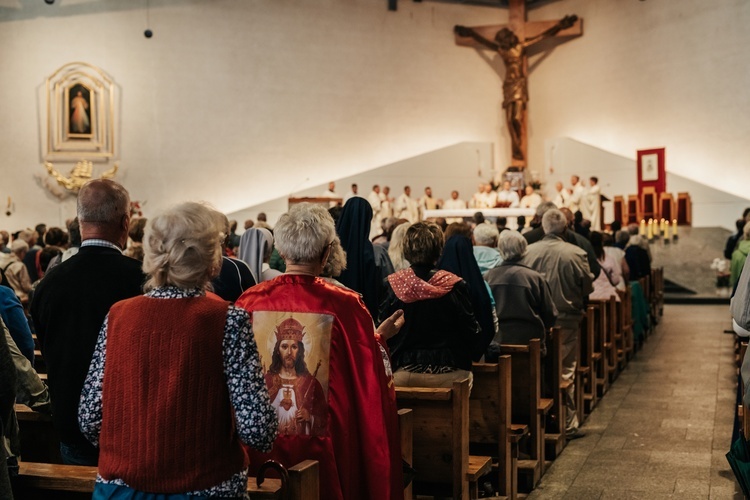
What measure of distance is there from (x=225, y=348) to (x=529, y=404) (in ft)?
11.8

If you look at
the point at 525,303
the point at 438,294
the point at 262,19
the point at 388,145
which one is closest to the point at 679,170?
the point at 388,145

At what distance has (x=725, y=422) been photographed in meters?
7.03

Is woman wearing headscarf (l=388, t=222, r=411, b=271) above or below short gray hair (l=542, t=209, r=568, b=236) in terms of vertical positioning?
below

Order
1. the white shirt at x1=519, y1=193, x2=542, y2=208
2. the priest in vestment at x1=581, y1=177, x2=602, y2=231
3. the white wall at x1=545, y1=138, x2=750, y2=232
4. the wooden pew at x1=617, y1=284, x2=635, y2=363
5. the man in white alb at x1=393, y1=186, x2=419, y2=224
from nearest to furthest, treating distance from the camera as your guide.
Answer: the wooden pew at x1=617, y1=284, x2=635, y2=363, the white wall at x1=545, y1=138, x2=750, y2=232, the priest in vestment at x1=581, y1=177, x2=602, y2=231, the white shirt at x1=519, y1=193, x2=542, y2=208, the man in white alb at x1=393, y1=186, x2=419, y2=224

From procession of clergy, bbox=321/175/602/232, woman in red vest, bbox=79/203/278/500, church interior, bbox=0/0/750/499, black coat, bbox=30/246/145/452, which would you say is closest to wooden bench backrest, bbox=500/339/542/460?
black coat, bbox=30/246/145/452

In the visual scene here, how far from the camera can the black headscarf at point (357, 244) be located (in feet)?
15.6

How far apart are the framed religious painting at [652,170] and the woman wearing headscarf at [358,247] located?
1548 cm

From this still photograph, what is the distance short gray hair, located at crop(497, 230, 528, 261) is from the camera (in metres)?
6.04

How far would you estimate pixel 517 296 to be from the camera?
19.9 ft

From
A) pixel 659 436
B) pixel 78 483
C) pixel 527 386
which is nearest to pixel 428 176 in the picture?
pixel 659 436

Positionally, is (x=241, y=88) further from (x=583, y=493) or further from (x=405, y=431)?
(x=405, y=431)

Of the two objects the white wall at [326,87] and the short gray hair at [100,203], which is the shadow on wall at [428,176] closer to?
the white wall at [326,87]

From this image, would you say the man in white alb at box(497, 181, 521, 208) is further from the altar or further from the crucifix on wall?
the crucifix on wall

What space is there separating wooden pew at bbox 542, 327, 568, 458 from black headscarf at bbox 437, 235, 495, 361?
1.30 meters
